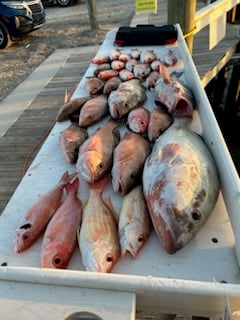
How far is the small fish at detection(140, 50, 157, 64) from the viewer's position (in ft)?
11.7

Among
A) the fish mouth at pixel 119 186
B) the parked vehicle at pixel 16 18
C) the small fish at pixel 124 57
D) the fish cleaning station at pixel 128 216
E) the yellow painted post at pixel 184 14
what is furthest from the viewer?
the parked vehicle at pixel 16 18

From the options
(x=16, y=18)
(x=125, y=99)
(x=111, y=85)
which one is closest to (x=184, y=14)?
(x=111, y=85)

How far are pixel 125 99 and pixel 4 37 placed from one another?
7.45 meters

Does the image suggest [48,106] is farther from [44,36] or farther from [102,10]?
[102,10]

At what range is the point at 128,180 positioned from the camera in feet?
6.15

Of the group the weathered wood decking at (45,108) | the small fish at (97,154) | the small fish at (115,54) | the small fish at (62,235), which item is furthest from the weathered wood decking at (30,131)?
the small fish at (62,235)

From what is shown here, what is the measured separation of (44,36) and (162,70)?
7764mm

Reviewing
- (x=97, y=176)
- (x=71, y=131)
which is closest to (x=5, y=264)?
(x=97, y=176)

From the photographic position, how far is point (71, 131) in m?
2.43

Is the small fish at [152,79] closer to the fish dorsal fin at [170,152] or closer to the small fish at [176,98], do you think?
the small fish at [176,98]

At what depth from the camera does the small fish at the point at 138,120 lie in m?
2.29

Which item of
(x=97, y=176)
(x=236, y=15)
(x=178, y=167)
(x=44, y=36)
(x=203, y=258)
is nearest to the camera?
(x=203, y=258)

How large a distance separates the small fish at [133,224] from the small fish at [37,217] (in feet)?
1.12

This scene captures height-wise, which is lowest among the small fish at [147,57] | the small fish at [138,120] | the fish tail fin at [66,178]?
the fish tail fin at [66,178]
